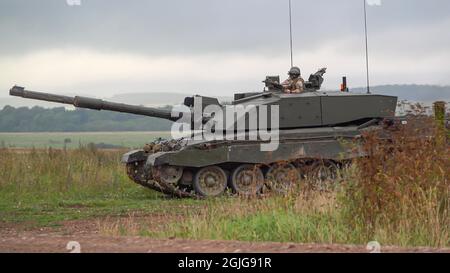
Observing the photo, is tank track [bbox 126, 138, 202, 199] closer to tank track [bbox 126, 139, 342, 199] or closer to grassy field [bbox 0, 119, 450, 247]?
tank track [bbox 126, 139, 342, 199]

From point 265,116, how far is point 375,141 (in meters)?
8.53

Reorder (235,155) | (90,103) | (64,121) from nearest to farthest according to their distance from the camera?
1. (235,155)
2. (90,103)
3. (64,121)

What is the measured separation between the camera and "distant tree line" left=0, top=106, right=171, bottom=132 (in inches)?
3708

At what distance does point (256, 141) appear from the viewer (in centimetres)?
2006

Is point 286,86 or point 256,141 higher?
point 286,86

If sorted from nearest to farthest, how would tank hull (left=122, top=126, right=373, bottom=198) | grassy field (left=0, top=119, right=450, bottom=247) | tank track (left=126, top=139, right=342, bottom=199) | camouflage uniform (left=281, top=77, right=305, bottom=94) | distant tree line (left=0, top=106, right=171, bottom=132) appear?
1. grassy field (left=0, top=119, right=450, bottom=247)
2. tank hull (left=122, top=126, right=373, bottom=198)
3. tank track (left=126, top=139, right=342, bottom=199)
4. camouflage uniform (left=281, top=77, right=305, bottom=94)
5. distant tree line (left=0, top=106, right=171, bottom=132)

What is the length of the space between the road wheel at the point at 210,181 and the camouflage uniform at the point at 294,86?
2.39 metres

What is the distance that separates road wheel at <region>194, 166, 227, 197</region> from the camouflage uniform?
94.2 inches

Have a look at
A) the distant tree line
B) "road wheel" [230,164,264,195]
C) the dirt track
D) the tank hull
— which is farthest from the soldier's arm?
the distant tree line

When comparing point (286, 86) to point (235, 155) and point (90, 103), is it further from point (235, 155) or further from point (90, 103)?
point (90, 103)

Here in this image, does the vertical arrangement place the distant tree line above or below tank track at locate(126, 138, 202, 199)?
above

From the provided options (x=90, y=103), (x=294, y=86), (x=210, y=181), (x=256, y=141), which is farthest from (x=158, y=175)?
(x=294, y=86)

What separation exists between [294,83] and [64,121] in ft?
251

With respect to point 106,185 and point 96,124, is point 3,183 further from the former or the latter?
point 96,124
